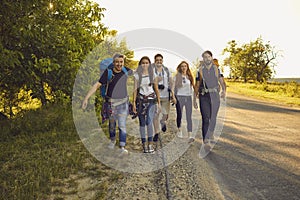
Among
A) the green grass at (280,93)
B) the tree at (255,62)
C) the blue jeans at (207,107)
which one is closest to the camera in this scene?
the blue jeans at (207,107)

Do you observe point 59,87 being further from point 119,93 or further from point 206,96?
point 206,96

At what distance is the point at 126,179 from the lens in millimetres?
4020

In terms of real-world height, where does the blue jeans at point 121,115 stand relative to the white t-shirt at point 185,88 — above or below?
below

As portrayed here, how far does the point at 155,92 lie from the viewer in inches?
207

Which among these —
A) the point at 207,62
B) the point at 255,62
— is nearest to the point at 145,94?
the point at 207,62

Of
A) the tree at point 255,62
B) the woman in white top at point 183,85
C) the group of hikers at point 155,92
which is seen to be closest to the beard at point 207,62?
the group of hikers at point 155,92

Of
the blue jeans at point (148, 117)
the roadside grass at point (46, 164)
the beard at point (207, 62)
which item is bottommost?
the roadside grass at point (46, 164)

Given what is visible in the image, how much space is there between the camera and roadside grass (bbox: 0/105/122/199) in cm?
368

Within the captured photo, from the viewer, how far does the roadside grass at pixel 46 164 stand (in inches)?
145

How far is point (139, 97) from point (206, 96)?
1639 mm

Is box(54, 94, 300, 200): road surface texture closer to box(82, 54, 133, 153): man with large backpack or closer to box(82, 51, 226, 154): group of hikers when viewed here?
box(82, 51, 226, 154): group of hikers

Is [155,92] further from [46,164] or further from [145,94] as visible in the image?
[46,164]

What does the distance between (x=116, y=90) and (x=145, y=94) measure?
2.16 feet

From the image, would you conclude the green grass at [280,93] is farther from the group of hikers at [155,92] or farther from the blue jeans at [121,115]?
the blue jeans at [121,115]
